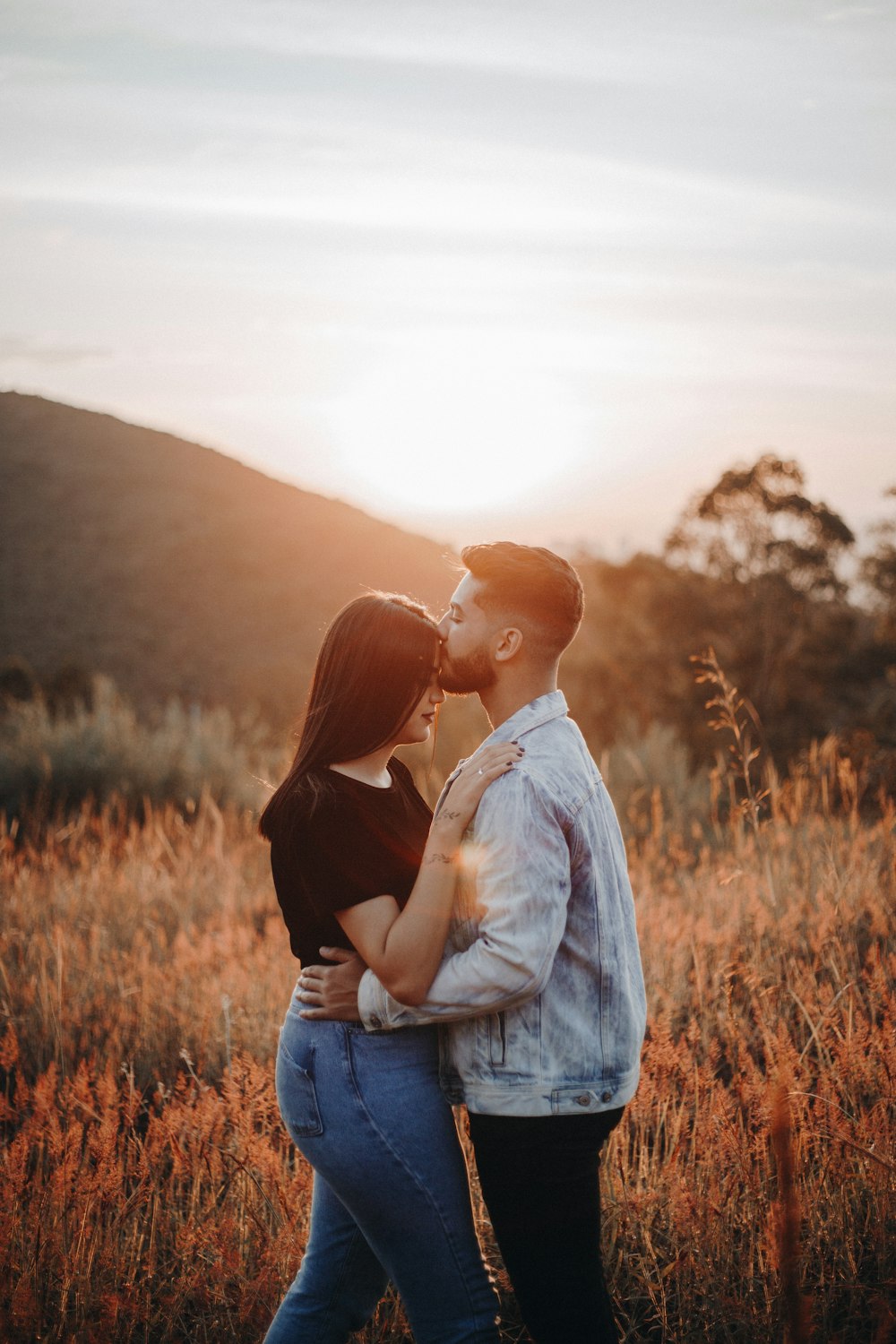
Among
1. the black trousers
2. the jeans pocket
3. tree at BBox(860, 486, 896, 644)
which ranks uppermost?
tree at BBox(860, 486, 896, 644)

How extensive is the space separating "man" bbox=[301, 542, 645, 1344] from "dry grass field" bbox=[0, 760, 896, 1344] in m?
0.45

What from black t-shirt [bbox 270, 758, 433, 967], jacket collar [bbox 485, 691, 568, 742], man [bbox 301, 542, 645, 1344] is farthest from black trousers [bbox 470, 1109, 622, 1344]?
jacket collar [bbox 485, 691, 568, 742]

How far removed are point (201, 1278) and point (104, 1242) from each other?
0.31m

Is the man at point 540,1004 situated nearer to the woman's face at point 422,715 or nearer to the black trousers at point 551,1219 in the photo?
the black trousers at point 551,1219

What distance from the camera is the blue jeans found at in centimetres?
194

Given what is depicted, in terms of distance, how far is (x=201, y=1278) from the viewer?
9.58 feet

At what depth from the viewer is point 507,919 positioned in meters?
1.80

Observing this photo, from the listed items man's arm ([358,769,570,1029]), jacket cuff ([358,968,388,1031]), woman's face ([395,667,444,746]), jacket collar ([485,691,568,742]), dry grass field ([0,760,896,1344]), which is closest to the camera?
man's arm ([358,769,570,1029])

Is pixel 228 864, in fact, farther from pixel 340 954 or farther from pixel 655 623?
pixel 655 623

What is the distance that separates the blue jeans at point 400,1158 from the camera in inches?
76.4

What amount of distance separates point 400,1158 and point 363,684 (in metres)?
0.97

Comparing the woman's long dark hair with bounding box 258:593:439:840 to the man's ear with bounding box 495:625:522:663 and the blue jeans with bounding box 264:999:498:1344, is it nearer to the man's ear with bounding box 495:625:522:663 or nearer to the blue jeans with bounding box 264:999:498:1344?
the man's ear with bounding box 495:625:522:663

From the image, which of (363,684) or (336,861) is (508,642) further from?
(336,861)

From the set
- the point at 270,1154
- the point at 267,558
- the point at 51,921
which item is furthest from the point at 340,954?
the point at 267,558
